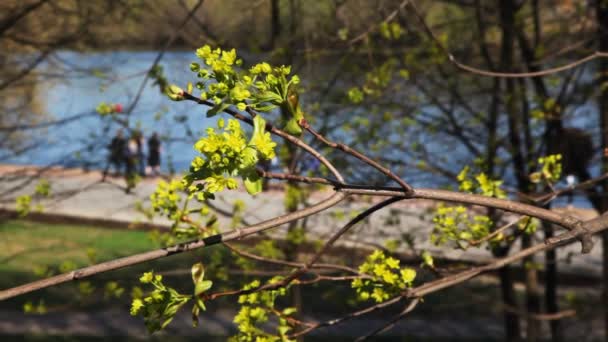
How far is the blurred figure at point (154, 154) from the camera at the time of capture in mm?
5631

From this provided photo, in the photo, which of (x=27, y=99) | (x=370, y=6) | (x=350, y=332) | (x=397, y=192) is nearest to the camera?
(x=397, y=192)

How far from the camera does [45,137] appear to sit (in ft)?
21.0

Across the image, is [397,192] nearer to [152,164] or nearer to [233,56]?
[233,56]

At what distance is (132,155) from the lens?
5.45 m

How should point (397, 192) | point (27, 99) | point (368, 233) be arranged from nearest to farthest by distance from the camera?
point (397, 192), point (368, 233), point (27, 99)

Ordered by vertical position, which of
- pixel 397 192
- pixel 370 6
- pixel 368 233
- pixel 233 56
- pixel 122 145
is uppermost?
pixel 370 6

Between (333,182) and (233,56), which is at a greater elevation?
(233,56)

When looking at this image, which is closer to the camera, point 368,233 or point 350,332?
point 368,233

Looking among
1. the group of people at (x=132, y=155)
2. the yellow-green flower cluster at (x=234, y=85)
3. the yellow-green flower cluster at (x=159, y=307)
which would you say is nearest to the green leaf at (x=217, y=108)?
the yellow-green flower cluster at (x=234, y=85)

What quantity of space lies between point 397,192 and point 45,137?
5.63 m

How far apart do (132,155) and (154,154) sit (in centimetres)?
62

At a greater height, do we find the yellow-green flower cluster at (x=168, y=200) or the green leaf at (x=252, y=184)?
the yellow-green flower cluster at (x=168, y=200)

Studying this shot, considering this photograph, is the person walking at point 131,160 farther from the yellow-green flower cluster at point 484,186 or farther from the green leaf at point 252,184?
the green leaf at point 252,184

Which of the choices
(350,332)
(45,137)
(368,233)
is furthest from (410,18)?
(350,332)
